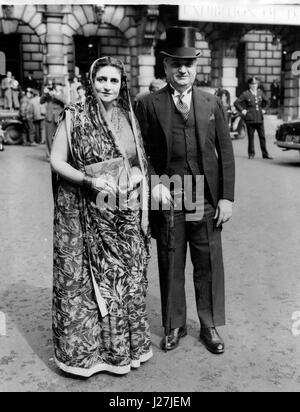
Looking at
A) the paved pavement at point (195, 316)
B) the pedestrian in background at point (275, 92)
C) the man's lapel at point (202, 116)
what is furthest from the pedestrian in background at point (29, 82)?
the man's lapel at point (202, 116)

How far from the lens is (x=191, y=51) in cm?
364

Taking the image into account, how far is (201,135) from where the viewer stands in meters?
3.69

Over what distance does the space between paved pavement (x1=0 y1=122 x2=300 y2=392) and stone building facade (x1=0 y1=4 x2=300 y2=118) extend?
1327 centimetres

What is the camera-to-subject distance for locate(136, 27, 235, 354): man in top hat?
3.69 meters

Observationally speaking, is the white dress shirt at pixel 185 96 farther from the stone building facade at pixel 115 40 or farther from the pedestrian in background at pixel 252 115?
the stone building facade at pixel 115 40

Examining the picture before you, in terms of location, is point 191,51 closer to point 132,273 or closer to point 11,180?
point 132,273

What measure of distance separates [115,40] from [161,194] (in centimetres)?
2260

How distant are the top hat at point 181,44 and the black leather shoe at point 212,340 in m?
1.77

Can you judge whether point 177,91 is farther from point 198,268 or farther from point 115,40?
point 115,40

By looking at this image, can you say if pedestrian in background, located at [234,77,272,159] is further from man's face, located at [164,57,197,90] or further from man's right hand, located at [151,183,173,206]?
man's right hand, located at [151,183,173,206]

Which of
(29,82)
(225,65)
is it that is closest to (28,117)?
(29,82)

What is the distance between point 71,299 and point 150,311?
50.8 inches

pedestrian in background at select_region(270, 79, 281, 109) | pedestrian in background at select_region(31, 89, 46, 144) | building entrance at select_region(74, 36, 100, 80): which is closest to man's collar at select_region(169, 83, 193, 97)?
pedestrian in background at select_region(31, 89, 46, 144)
